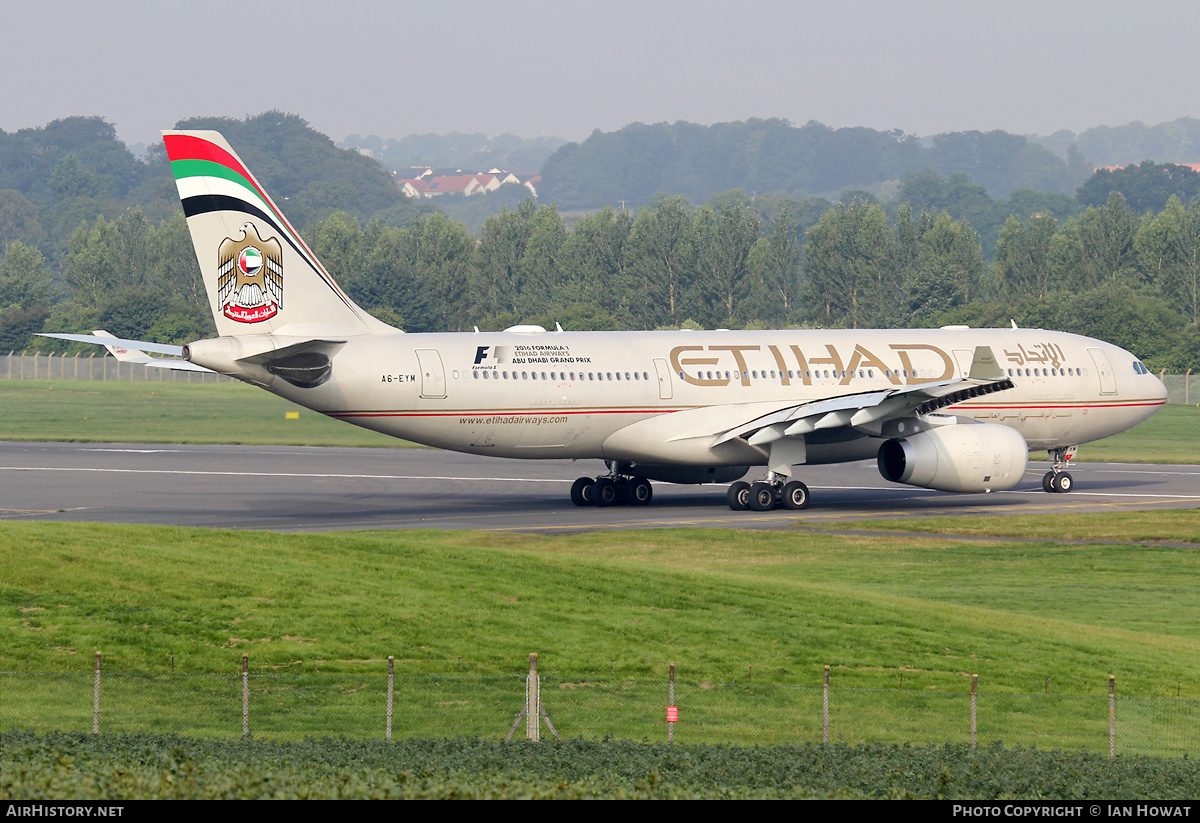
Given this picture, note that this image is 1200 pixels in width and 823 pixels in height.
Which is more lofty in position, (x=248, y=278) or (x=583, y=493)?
(x=248, y=278)

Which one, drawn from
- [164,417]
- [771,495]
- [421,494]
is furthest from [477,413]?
[164,417]

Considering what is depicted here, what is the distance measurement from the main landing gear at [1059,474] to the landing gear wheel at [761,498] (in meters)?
12.2

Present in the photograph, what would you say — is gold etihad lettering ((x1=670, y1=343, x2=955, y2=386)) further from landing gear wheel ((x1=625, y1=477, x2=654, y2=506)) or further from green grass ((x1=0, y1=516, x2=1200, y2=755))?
green grass ((x1=0, y1=516, x2=1200, y2=755))

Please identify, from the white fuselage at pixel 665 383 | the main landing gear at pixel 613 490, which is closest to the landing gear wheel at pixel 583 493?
the main landing gear at pixel 613 490

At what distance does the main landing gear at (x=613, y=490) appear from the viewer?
48.7 meters

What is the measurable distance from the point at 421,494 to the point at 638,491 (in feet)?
26.8

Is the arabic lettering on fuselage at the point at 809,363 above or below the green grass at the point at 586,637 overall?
above

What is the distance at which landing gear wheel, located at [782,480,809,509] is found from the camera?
154ft

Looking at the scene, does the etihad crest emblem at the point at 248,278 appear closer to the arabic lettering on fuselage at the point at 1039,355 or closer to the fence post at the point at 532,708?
the arabic lettering on fuselage at the point at 1039,355

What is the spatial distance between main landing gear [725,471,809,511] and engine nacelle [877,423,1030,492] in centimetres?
282

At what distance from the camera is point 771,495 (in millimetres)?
46812

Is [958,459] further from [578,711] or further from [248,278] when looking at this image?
[578,711]

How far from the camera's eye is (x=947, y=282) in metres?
135

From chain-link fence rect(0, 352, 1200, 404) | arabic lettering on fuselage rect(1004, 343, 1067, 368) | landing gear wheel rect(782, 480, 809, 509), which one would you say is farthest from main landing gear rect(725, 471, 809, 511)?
chain-link fence rect(0, 352, 1200, 404)
